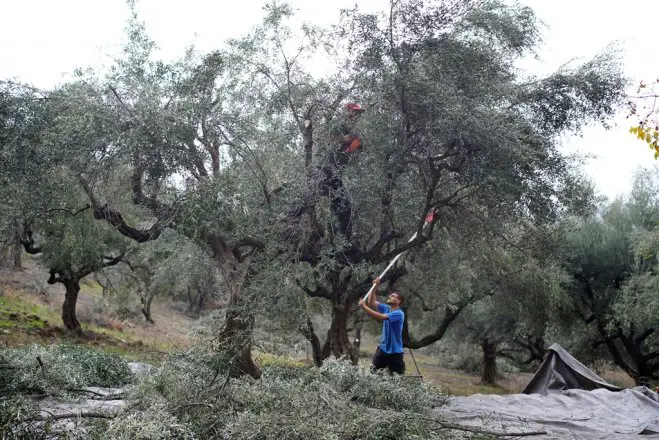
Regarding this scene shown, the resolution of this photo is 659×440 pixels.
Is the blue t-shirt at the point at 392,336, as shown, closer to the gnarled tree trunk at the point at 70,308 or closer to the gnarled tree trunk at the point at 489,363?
the gnarled tree trunk at the point at 70,308

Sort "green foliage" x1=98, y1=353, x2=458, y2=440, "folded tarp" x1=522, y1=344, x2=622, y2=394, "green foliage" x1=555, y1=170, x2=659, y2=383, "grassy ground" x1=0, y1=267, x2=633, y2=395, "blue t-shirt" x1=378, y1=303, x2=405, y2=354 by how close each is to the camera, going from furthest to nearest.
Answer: "green foliage" x1=555, y1=170, x2=659, y2=383 → "grassy ground" x1=0, y1=267, x2=633, y2=395 → "folded tarp" x1=522, y1=344, x2=622, y2=394 → "blue t-shirt" x1=378, y1=303, x2=405, y2=354 → "green foliage" x1=98, y1=353, x2=458, y2=440

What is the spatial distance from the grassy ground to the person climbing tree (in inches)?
159

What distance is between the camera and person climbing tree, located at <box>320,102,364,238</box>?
8727mm

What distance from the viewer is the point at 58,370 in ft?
23.3

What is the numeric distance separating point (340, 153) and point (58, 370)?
184 inches

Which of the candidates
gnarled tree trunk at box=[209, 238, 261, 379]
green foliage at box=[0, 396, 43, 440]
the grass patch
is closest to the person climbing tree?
gnarled tree trunk at box=[209, 238, 261, 379]

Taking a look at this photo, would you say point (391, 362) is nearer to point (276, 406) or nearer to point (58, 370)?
point (276, 406)

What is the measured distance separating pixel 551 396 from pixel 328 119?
5.47 meters

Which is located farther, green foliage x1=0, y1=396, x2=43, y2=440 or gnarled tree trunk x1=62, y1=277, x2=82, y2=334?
gnarled tree trunk x1=62, y1=277, x2=82, y2=334

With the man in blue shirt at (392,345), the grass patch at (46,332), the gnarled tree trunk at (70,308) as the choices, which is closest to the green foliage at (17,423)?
the man in blue shirt at (392,345)

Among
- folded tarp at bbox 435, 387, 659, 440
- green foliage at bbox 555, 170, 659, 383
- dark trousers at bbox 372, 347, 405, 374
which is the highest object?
green foliage at bbox 555, 170, 659, 383

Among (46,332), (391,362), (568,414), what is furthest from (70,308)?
(568,414)

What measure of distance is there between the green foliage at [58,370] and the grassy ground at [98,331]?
331 centimetres

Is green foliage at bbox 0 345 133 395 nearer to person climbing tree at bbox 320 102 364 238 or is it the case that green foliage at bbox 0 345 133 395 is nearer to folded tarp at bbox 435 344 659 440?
person climbing tree at bbox 320 102 364 238
